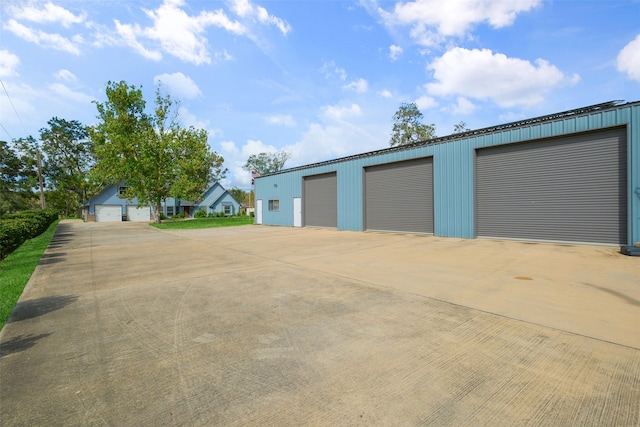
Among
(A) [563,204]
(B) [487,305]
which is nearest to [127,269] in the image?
(B) [487,305]

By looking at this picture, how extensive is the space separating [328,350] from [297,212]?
67.7ft

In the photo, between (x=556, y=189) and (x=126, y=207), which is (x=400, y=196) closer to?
(x=556, y=189)

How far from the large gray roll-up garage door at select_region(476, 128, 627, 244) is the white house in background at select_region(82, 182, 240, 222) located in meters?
38.6

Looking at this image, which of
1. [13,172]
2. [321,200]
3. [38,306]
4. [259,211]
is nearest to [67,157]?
[13,172]

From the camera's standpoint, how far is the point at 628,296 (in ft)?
16.6

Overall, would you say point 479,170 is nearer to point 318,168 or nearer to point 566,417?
point 318,168

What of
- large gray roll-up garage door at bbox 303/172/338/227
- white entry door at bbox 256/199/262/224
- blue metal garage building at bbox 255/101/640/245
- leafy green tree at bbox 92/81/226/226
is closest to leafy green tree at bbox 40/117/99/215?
leafy green tree at bbox 92/81/226/226

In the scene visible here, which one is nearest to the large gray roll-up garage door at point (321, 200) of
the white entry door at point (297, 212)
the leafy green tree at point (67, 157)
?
the white entry door at point (297, 212)

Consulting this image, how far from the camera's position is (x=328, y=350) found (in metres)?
3.31

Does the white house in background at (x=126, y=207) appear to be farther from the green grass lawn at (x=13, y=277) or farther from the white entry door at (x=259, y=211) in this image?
the green grass lawn at (x=13, y=277)

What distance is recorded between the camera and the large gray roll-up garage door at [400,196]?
15367mm

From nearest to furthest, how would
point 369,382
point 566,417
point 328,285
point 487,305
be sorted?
point 566,417, point 369,382, point 487,305, point 328,285

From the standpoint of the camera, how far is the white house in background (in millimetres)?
43094

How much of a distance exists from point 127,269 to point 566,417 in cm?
923
